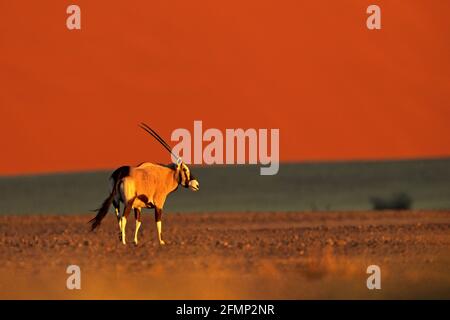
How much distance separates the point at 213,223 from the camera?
35.5m

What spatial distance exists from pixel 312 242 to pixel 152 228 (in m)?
Answer: 6.87

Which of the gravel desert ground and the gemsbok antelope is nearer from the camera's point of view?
the gravel desert ground

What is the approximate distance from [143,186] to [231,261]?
268 centimetres

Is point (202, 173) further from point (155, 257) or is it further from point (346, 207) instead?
point (155, 257)

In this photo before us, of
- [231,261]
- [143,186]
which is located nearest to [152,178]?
[143,186]

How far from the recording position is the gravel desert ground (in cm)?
1773

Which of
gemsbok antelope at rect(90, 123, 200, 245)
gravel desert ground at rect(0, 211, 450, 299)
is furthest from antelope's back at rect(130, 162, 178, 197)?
gravel desert ground at rect(0, 211, 450, 299)

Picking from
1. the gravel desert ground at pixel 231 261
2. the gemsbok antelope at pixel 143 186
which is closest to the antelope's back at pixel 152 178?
the gemsbok antelope at pixel 143 186

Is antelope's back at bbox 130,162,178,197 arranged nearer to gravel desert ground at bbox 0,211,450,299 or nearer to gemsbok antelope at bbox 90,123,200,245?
gemsbok antelope at bbox 90,123,200,245

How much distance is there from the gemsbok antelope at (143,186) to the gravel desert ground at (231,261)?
81 cm

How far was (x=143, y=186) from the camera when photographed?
2298 cm

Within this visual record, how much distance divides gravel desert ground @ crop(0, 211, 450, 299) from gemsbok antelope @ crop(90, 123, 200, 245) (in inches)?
31.8

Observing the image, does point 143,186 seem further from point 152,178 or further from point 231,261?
point 231,261
